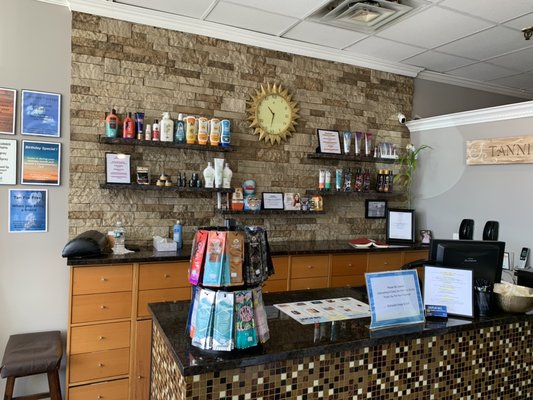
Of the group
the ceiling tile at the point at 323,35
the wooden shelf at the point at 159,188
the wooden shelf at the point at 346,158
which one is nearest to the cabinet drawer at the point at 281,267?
the wooden shelf at the point at 159,188

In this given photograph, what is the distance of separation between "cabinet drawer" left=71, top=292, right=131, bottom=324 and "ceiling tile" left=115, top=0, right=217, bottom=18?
2.27m

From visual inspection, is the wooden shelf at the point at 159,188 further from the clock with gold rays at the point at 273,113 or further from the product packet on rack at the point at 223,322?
the product packet on rack at the point at 223,322

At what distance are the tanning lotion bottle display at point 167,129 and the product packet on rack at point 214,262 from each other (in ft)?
6.86

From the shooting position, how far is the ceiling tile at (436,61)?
414cm

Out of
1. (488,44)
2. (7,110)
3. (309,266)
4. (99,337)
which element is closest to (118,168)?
(7,110)

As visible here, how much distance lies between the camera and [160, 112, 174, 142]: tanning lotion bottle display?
3275 millimetres

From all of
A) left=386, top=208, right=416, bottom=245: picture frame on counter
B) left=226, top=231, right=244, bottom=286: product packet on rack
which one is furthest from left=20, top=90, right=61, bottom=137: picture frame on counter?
left=386, top=208, right=416, bottom=245: picture frame on counter

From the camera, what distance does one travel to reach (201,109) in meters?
3.57

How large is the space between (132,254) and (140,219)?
466mm

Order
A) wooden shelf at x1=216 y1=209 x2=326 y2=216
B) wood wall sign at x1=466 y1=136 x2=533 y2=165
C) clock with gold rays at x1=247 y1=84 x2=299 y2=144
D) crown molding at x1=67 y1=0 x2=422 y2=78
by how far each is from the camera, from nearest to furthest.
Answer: crown molding at x1=67 y1=0 x2=422 y2=78
wood wall sign at x1=466 y1=136 x2=533 y2=165
wooden shelf at x1=216 y1=209 x2=326 y2=216
clock with gold rays at x1=247 y1=84 x2=299 y2=144

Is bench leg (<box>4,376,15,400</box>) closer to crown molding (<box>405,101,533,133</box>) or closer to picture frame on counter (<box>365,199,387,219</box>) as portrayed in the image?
picture frame on counter (<box>365,199,387,219</box>)

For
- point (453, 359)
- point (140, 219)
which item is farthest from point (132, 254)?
point (453, 359)

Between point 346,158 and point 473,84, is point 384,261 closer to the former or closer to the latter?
point 346,158

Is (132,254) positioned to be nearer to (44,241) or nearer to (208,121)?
(44,241)
